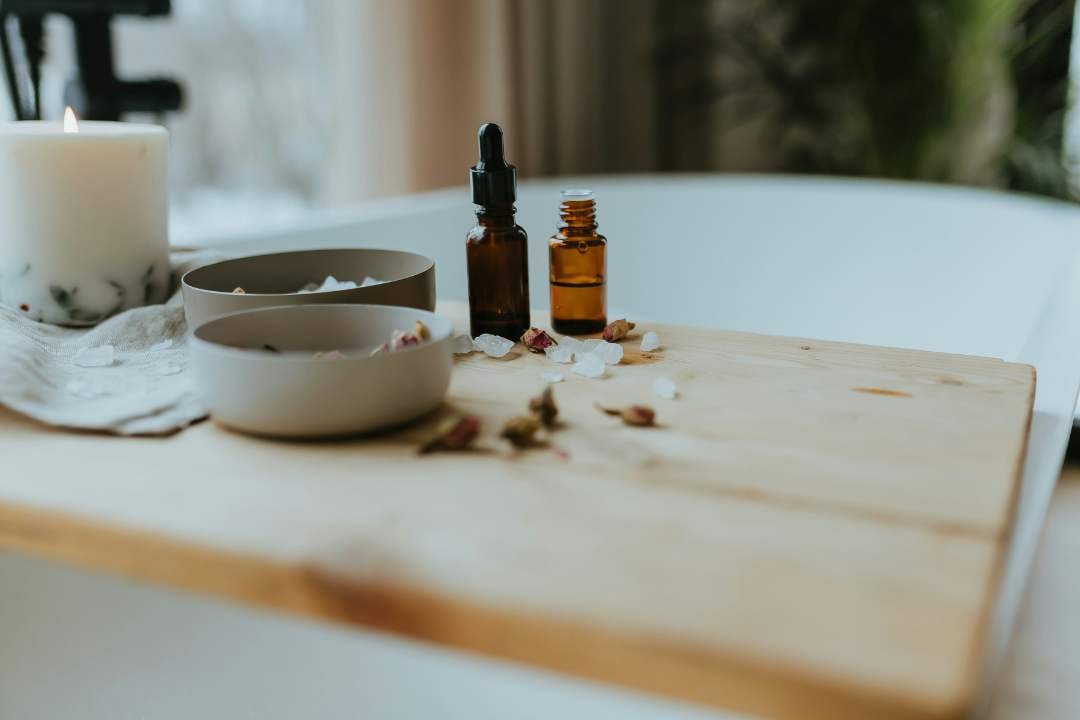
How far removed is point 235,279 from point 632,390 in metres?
0.31

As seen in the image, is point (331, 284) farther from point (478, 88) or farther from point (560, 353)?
point (478, 88)

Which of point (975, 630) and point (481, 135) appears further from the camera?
point (481, 135)

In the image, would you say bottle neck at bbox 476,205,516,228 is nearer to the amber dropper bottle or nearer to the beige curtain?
the amber dropper bottle

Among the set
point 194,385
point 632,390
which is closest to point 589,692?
point 632,390

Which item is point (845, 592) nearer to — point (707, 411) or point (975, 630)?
point (975, 630)

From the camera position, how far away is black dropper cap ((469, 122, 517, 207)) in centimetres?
66

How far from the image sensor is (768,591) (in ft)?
1.14

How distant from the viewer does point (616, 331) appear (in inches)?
27.4

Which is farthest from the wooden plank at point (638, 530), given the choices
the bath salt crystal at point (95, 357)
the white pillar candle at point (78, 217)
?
the white pillar candle at point (78, 217)

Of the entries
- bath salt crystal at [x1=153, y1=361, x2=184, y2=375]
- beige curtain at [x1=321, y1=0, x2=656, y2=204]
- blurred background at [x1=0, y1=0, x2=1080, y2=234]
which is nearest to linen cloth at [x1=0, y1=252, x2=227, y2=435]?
bath salt crystal at [x1=153, y1=361, x2=184, y2=375]

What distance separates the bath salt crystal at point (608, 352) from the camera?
633 mm

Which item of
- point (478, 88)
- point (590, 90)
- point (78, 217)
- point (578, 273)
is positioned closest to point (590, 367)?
point (578, 273)

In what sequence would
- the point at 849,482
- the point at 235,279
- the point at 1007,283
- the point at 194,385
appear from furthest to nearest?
the point at 1007,283, the point at 235,279, the point at 194,385, the point at 849,482

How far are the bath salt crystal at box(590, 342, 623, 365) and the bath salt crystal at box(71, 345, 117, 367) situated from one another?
0.32 meters
